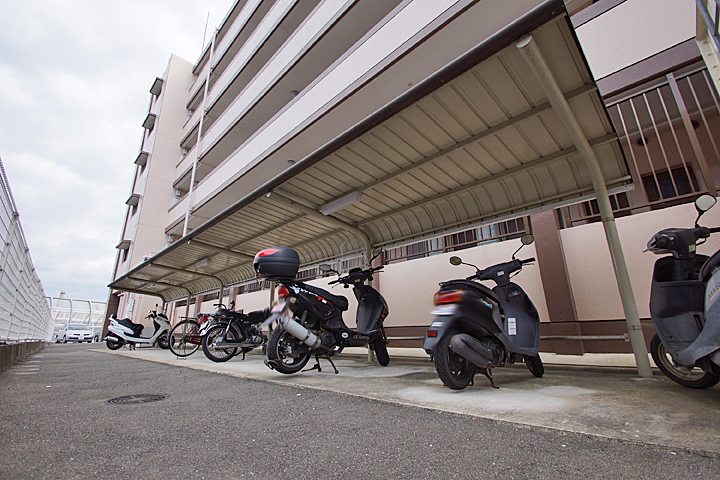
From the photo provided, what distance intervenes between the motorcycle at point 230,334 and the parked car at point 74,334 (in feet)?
76.8

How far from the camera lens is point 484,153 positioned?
385 cm

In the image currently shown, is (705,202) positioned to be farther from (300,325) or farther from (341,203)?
(341,203)

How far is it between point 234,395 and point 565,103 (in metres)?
3.82

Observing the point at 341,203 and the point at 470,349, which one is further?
the point at 341,203

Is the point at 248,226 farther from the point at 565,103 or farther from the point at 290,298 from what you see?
→ the point at 565,103

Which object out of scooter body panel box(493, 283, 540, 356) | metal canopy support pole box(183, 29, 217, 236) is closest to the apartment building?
scooter body panel box(493, 283, 540, 356)

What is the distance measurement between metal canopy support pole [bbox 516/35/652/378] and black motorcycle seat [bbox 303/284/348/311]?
3120mm

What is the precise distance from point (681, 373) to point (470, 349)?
1748 mm

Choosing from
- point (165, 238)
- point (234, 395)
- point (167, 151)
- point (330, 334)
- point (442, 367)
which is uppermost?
point (167, 151)

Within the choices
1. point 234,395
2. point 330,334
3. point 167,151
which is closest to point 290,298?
point 330,334

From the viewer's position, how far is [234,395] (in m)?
2.68

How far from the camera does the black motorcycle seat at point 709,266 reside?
2.13 metres

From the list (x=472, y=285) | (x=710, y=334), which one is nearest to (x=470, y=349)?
(x=472, y=285)

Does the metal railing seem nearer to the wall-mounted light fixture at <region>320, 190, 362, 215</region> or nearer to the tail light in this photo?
the tail light
